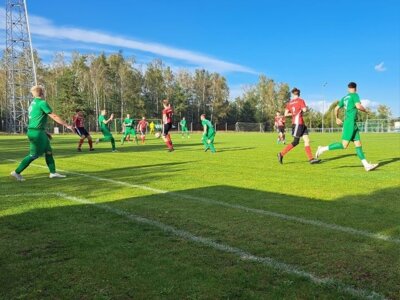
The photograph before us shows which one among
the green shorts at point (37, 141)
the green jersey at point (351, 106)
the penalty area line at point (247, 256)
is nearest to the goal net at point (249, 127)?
the green jersey at point (351, 106)

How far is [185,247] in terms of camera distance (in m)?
4.54

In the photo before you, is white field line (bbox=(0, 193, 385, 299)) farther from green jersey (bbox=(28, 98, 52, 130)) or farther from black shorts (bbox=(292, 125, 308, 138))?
black shorts (bbox=(292, 125, 308, 138))

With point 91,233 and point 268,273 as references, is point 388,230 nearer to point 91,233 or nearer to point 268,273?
point 268,273

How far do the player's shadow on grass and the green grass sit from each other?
0.01 metres

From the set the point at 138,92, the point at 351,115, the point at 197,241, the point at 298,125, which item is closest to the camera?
the point at 197,241

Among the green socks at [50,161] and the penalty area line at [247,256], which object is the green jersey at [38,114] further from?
the penalty area line at [247,256]

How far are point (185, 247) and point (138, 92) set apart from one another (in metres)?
89.5

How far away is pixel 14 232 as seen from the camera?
16.8ft

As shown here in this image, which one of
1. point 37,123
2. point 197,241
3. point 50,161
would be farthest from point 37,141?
point 197,241

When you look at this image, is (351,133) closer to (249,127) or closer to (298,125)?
(298,125)

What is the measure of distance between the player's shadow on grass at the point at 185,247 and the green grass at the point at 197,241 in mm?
13

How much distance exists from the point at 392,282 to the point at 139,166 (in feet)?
31.9

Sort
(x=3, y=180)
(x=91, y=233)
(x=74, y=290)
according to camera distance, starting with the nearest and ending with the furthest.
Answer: (x=74, y=290) < (x=91, y=233) < (x=3, y=180)

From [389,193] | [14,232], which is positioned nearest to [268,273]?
[14,232]
